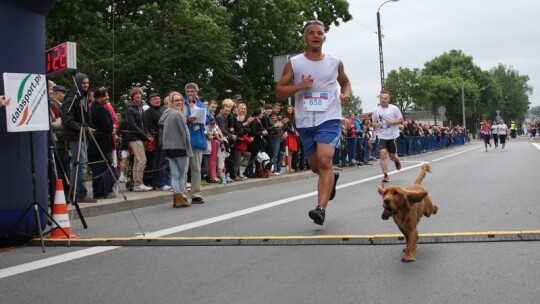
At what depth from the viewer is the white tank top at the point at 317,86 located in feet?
22.6

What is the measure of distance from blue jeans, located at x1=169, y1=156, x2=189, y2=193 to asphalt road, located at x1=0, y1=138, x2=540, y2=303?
1592 mm

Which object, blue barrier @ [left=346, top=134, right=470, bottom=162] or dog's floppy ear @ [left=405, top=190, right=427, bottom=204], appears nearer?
dog's floppy ear @ [left=405, top=190, right=427, bottom=204]

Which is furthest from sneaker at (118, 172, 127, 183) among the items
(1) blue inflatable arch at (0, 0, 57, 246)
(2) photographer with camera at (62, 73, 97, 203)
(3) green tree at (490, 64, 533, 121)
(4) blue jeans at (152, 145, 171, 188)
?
(3) green tree at (490, 64, 533, 121)

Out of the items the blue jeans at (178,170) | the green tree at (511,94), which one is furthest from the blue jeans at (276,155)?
the green tree at (511,94)

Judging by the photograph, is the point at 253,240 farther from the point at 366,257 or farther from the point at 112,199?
the point at 112,199

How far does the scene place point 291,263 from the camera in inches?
198

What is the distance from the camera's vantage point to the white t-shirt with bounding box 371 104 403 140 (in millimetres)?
13336

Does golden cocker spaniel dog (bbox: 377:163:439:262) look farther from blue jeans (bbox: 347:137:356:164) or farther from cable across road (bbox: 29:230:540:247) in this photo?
blue jeans (bbox: 347:137:356:164)

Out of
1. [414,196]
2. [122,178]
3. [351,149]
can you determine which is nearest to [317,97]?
[414,196]

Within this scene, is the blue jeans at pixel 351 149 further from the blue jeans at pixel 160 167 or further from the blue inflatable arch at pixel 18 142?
the blue inflatable arch at pixel 18 142

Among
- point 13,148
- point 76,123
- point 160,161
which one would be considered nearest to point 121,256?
point 13,148

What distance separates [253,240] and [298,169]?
12.1 meters

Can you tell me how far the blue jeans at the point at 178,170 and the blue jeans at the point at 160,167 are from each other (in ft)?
7.29

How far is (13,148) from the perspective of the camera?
6312 mm
